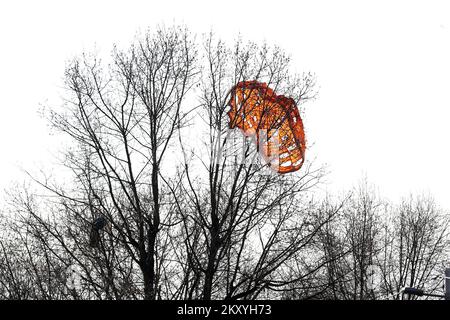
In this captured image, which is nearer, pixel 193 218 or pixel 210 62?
pixel 193 218

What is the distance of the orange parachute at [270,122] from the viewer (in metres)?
13.3

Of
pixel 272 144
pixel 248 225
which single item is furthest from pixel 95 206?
pixel 272 144

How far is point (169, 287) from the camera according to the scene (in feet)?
45.2

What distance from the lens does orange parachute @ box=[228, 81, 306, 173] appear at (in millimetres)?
13289

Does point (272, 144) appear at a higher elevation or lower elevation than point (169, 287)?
higher

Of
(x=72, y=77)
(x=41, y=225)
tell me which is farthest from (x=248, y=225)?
(x=72, y=77)

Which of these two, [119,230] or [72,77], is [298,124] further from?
[72,77]

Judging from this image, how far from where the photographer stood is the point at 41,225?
44.7 feet

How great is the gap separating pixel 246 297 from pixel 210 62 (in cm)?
617

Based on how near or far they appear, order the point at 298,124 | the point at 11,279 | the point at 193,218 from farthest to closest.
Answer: the point at 11,279
the point at 298,124
the point at 193,218

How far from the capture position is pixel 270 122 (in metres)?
13.4
